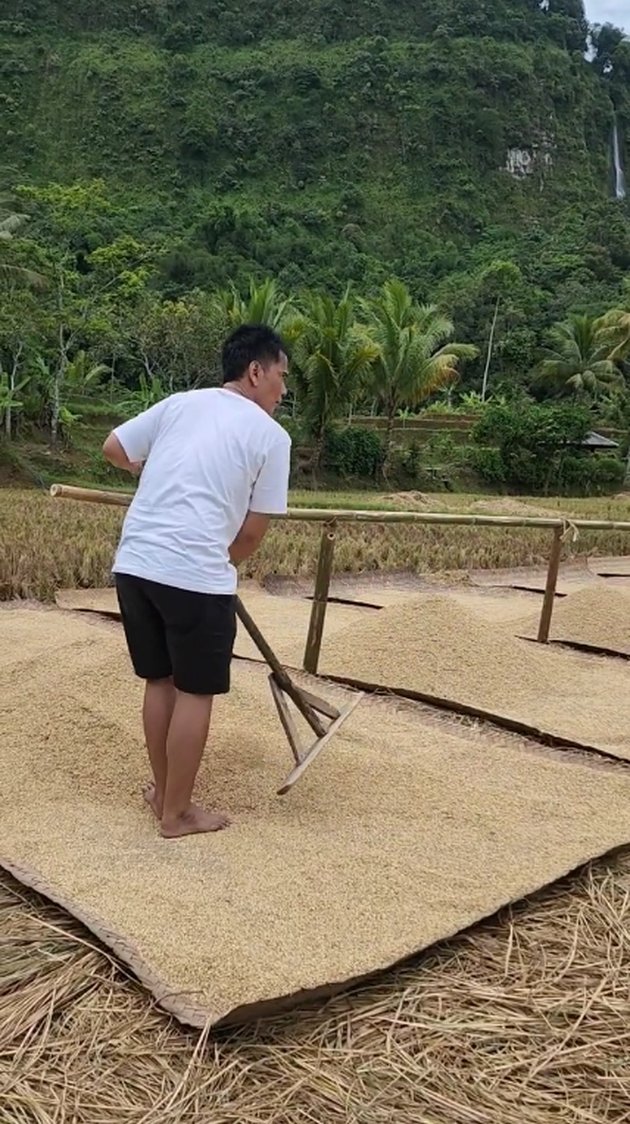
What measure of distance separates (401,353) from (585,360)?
9.44m

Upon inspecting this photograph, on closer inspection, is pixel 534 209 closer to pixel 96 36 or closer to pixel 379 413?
pixel 96 36

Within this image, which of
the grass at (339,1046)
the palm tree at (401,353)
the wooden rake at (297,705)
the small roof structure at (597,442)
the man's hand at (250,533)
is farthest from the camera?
the small roof structure at (597,442)

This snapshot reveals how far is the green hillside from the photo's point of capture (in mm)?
38438

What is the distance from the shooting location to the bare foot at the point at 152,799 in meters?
2.32

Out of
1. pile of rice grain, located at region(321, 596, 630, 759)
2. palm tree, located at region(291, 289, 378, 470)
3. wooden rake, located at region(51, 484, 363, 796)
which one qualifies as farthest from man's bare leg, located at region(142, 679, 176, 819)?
palm tree, located at region(291, 289, 378, 470)

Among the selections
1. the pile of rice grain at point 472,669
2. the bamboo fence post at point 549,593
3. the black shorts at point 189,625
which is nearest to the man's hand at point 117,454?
the black shorts at point 189,625

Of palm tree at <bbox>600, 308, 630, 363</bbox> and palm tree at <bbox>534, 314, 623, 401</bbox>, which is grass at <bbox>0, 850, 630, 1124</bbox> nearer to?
palm tree at <bbox>600, 308, 630, 363</bbox>

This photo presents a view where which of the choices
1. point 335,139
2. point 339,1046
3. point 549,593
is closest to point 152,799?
point 339,1046

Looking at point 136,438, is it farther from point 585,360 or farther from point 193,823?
point 585,360

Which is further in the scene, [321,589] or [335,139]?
[335,139]

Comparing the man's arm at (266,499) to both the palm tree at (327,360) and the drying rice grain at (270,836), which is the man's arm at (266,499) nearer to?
the drying rice grain at (270,836)

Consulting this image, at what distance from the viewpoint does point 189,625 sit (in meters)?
2.14

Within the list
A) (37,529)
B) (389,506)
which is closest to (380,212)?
(389,506)

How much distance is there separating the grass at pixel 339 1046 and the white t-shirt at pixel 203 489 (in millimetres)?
737
